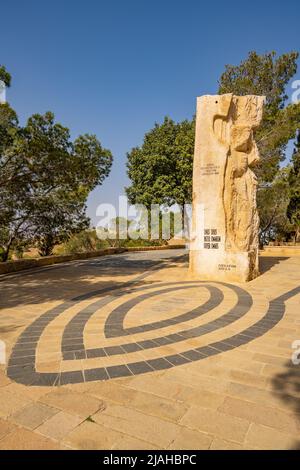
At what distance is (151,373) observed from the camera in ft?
11.7

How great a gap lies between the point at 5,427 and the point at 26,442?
310 mm

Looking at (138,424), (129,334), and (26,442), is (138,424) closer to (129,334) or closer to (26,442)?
(26,442)

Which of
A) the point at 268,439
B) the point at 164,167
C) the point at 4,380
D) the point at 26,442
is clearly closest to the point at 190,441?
the point at 268,439

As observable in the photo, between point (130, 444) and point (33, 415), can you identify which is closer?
point (130, 444)

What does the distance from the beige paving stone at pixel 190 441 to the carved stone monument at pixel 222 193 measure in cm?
733

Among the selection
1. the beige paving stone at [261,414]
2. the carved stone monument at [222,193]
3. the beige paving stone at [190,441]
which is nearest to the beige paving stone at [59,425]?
the beige paving stone at [190,441]

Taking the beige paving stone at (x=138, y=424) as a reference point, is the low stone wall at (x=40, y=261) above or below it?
above

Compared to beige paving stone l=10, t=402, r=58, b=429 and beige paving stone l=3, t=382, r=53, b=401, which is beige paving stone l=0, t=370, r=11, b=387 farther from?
beige paving stone l=10, t=402, r=58, b=429

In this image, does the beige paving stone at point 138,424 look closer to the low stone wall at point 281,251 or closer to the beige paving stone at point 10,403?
the beige paving stone at point 10,403

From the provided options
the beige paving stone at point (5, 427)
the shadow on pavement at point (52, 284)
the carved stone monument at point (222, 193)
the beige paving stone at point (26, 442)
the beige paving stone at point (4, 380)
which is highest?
the carved stone monument at point (222, 193)

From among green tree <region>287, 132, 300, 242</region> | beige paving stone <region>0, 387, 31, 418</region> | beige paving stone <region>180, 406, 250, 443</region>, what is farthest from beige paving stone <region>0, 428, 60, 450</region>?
green tree <region>287, 132, 300, 242</region>

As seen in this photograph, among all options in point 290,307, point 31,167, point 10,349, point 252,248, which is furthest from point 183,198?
point 10,349

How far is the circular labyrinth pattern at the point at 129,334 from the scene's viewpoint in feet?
12.0
